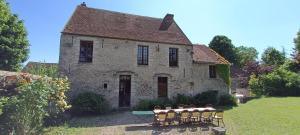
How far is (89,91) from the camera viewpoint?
18.0 m

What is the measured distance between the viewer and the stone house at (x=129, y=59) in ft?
59.0

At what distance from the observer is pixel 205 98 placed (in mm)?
20812

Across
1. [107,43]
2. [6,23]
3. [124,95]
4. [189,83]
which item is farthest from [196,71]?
[6,23]

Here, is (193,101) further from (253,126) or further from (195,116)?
(253,126)

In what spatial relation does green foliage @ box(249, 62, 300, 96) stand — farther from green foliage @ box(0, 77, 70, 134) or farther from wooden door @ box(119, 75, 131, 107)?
green foliage @ box(0, 77, 70, 134)

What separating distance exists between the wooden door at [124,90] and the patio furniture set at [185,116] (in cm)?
639

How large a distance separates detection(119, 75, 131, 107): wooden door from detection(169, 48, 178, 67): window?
12.9 ft

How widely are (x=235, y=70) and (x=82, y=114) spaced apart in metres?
38.7

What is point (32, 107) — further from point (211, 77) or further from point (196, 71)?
point (211, 77)

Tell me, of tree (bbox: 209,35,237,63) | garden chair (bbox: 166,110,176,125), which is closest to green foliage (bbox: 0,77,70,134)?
garden chair (bbox: 166,110,176,125)

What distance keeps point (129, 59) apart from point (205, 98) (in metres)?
7.04

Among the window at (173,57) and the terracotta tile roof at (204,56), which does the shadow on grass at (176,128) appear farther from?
the terracotta tile roof at (204,56)

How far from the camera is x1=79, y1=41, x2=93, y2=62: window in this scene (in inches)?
715

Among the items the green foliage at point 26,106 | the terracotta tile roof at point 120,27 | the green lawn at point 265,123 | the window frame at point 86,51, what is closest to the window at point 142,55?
the terracotta tile roof at point 120,27
